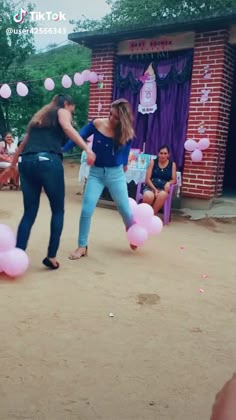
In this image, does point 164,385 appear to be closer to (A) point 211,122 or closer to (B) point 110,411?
(B) point 110,411

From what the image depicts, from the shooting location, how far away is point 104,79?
29.8 ft

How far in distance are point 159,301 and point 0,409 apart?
1.82 m

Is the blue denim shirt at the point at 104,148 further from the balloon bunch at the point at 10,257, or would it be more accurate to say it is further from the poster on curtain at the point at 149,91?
the poster on curtain at the point at 149,91

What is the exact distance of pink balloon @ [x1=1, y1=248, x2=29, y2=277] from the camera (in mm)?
3729

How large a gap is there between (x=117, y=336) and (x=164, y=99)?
6422 millimetres

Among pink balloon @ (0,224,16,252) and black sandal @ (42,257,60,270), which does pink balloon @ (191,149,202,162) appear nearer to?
black sandal @ (42,257,60,270)

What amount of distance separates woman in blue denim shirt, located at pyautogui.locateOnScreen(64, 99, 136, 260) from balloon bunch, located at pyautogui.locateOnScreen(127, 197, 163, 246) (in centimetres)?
35

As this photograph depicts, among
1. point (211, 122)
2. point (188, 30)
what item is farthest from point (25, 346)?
point (188, 30)

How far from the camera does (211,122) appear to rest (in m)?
7.75

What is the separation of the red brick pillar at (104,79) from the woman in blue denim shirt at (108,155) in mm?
4663

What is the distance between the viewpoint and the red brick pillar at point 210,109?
7633 millimetres

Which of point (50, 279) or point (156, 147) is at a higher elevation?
point (156, 147)

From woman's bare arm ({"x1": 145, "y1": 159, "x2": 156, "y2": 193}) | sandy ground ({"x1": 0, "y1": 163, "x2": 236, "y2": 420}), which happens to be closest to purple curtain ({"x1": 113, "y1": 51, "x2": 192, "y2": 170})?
woman's bare arm ({"x1": 145, "y1": 159, "x2": 156, "y2": 193})

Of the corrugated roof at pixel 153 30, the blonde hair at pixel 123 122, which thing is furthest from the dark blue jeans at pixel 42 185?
the corrugated roof at pixel 153 30
